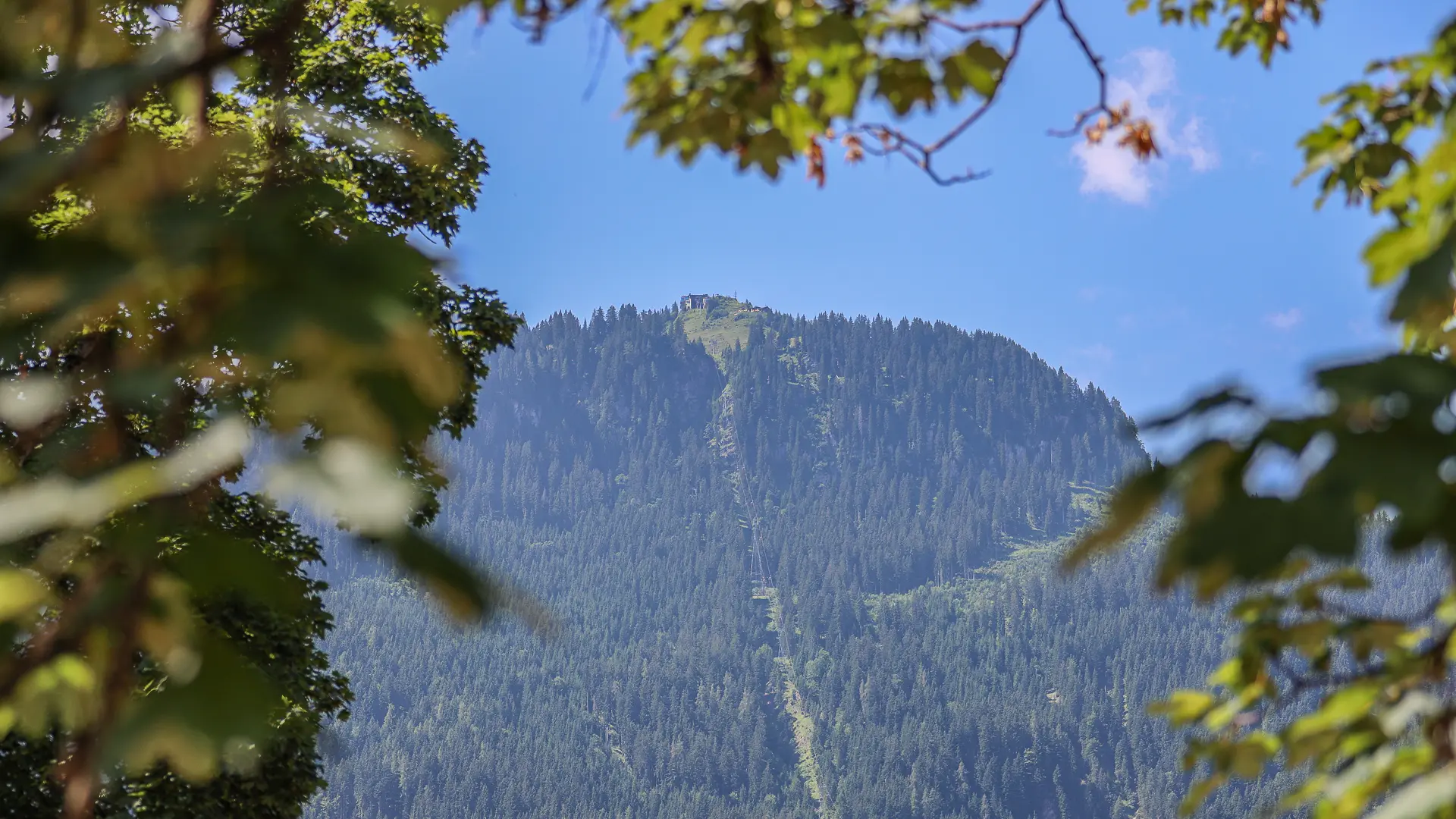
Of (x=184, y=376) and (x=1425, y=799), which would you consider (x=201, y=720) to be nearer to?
(x=184, y=376)

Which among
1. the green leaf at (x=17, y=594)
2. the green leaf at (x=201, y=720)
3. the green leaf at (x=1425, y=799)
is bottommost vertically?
the green leaf at (x=1425, y=799)

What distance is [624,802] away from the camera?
161 m

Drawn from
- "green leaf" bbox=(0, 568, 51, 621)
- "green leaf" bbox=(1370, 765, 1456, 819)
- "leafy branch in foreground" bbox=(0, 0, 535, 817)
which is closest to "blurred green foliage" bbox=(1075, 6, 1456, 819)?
"green leaf" bbox=(1370, 765, 1456, 819)

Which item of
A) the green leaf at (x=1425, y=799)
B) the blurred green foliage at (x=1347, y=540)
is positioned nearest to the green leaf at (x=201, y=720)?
the blurred green foliage at (x=1347, y=540)

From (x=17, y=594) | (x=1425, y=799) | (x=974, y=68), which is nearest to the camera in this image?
(x=17, y=594)

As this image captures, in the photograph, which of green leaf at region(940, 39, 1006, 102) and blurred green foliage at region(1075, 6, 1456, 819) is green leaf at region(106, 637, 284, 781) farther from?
green leaf at region(940, 39, 1006, 102)

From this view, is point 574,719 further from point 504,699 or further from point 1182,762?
point 1182,762

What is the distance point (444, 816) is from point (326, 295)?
6653 inches

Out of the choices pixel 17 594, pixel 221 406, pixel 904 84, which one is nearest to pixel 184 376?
pixel 221 406

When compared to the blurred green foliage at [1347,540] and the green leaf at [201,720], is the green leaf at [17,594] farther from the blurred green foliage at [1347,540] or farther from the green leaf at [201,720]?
the blurred green foliage at [1347,540]

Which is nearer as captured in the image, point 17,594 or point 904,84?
point 17,594

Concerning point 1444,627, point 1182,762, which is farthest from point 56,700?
point 1182,762

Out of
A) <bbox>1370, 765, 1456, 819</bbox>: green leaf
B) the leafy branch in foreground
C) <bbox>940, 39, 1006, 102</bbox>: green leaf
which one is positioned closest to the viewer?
the leafy branch in foreground

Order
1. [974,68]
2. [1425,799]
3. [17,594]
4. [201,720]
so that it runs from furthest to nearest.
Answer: [974,68]
[1425,799]
[17,594]
[201,720]
